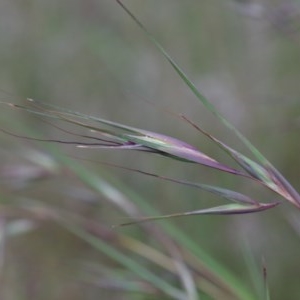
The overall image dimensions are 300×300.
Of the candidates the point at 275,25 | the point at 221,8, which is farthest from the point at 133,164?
the point at 275,25

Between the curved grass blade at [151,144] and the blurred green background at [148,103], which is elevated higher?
the blurred green background at [148,103]

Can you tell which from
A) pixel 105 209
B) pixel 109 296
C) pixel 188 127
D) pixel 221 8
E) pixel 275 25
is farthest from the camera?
pixel 221 8

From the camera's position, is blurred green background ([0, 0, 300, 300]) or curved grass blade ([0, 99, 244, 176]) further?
blurred green background ([0, 0, 300, 300])

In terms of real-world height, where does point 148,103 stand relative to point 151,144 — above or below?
above

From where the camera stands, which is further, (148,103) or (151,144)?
(148,103)

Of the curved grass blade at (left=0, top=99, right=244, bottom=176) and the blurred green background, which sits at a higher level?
the blurred green background

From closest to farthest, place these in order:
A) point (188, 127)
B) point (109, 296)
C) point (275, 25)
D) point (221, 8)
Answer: point (275, 25) → point (109, 296) → point (188, 127) → point (221, 8)

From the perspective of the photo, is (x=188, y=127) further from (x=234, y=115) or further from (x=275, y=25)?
(x=275, y=25)

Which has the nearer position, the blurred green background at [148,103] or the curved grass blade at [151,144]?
the curved grass blade at [151,144]
